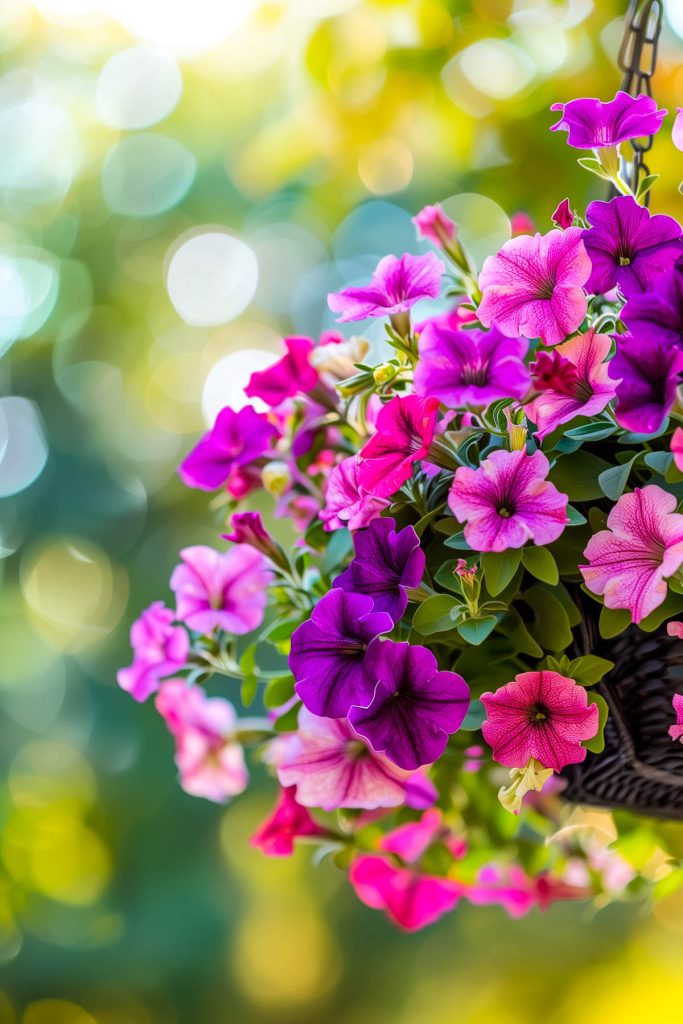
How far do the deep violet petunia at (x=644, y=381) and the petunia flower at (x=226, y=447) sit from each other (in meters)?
0.24

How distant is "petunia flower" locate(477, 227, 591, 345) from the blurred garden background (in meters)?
1.81

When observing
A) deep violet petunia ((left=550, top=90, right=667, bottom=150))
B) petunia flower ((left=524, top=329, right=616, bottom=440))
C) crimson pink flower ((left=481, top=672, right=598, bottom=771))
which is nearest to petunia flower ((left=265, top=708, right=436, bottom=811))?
crimson pink flower ((left=481, top=672, right=598, bottom=771))

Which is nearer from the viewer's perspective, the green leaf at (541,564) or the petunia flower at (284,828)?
the green leaf at (541,564)

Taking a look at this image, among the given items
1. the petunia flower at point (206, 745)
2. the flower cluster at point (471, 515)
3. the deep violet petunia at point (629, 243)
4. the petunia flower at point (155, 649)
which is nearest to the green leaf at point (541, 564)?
the flower cluster at point (471, 515)

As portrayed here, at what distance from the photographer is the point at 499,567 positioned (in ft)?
1.33

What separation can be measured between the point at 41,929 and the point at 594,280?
2.64m

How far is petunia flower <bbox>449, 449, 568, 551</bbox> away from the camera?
0.39 m

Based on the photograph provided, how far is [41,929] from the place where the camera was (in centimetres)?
252

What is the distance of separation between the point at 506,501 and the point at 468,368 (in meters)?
0.08

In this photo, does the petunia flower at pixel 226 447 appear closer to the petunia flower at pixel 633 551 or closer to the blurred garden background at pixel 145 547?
the petunia flower at pixel 633 551

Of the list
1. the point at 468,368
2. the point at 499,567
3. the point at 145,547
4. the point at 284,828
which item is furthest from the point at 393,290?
the point at 145,547

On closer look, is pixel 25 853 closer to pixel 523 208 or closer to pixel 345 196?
pixel 345 196

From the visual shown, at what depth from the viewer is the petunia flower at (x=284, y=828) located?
636 millimetres

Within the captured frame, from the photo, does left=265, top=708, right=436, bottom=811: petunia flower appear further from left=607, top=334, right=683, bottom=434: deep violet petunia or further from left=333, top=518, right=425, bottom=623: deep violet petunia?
left=607, top=334, right=683, bottom=434: deep violet petunia
